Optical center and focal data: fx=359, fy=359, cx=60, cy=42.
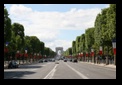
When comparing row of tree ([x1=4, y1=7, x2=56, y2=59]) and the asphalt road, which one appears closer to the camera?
the asphalt road

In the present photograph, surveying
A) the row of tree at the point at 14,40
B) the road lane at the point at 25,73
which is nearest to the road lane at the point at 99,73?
the road lane at the point at 25,73

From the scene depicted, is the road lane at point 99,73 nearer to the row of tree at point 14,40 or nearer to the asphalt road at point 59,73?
the asphalt road at point 59,73

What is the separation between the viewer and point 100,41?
8962 centimetres

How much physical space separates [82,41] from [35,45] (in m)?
33.9

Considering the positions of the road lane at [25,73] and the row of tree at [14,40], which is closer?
the road lane at [25,73]

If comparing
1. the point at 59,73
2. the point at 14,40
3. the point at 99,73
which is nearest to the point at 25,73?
the point at 59,73

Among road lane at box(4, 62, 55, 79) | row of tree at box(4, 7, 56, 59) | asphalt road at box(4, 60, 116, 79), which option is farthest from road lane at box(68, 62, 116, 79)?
row of tree at box(4, 7, 56, 59)

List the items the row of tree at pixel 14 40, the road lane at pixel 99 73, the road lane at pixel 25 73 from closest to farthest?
the road lane at pixel 25 73
the road lane at pixel 99 73
the row of tree at pixel 14 40

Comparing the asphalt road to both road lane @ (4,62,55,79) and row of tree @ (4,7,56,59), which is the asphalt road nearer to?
road lane @ (4,62,55,79)

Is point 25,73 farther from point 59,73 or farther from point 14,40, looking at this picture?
point 14,40

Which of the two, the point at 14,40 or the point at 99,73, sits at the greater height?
the point at 14,40
